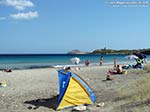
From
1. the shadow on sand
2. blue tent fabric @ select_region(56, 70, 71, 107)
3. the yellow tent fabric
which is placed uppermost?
blue tent fabric @ select_region(56, 70, 71, 107)

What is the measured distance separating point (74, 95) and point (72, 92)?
0.14m

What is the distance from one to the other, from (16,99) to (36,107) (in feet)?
6.60

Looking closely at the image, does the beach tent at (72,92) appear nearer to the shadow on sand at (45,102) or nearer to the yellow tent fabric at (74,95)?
the yellow tent fabric at (74,95)

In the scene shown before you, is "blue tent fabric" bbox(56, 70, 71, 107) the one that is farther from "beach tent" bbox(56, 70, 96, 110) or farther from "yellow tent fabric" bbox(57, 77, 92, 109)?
"yellow tent fabric" bbox(57, 77, 92, 109)

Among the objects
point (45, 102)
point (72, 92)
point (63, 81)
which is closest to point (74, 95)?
point (72, 92)

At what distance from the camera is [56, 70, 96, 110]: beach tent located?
12.1 m

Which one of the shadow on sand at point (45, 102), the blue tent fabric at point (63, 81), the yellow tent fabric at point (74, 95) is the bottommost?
the shadow on sand at point (45, 102)

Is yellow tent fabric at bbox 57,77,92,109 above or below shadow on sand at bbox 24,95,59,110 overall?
above

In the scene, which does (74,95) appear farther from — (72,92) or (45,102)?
(45,102)

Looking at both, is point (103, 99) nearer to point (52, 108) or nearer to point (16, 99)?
point (52, 108)

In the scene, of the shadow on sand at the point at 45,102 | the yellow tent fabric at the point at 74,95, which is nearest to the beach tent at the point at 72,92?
the yellow tent fabric at the point at 74,95

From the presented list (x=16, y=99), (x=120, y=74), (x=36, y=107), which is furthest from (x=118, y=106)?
(x=120, y=74)

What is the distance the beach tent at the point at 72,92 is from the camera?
12.1 m

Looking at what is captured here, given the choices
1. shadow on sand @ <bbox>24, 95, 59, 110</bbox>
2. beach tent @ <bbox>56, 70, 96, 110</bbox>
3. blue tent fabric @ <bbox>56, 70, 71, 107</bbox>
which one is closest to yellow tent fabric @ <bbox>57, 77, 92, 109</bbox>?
beach tent @ <bbox>56, 70, 96, 110</bbox>
